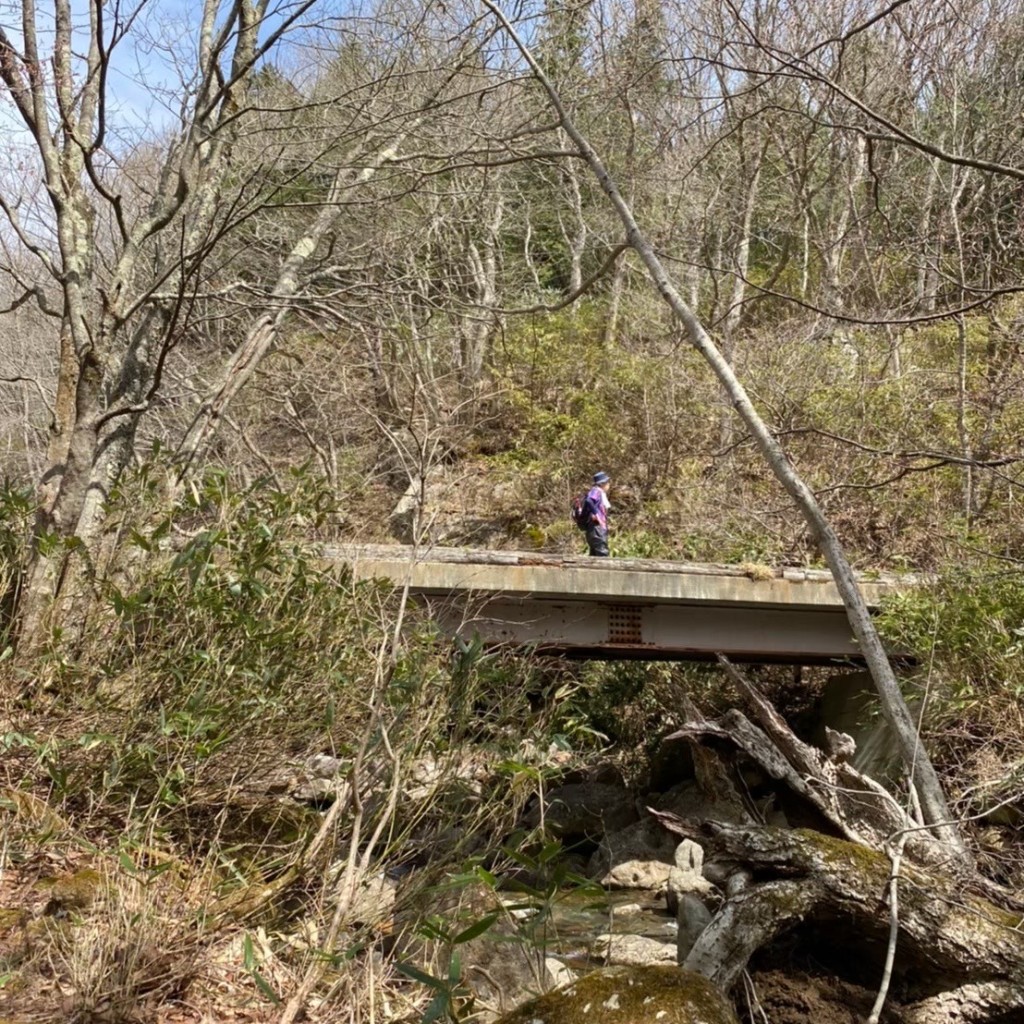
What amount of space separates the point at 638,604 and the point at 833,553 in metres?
4.02

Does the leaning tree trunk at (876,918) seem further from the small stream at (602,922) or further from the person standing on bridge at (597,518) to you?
the person standing on bridge at (597,518)

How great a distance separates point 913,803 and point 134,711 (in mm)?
4465

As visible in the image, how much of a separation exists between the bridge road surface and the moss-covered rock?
5036 millimetres

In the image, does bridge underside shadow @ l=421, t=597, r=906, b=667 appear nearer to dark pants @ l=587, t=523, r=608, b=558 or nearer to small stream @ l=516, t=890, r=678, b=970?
small stream @ l=516, t=890, r=678, b=970

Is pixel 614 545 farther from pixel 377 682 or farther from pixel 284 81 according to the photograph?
pixel 377 682

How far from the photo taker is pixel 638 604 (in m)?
10.6

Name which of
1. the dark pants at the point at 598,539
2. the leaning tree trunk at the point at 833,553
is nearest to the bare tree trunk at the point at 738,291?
the dark pants at the point at 598,539

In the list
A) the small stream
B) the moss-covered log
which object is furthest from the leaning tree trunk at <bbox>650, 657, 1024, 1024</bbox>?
the small stream

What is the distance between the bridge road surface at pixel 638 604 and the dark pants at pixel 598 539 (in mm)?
2650

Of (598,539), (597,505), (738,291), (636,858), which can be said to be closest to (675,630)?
(636,858)

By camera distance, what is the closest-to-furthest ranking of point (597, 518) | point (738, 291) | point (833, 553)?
1. point (833, 553)
2. point (597, 518)
3. point (738, 291)

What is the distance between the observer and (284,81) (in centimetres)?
932

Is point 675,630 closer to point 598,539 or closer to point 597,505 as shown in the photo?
point 598,539

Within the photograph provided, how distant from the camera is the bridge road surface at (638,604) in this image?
9.27 m
